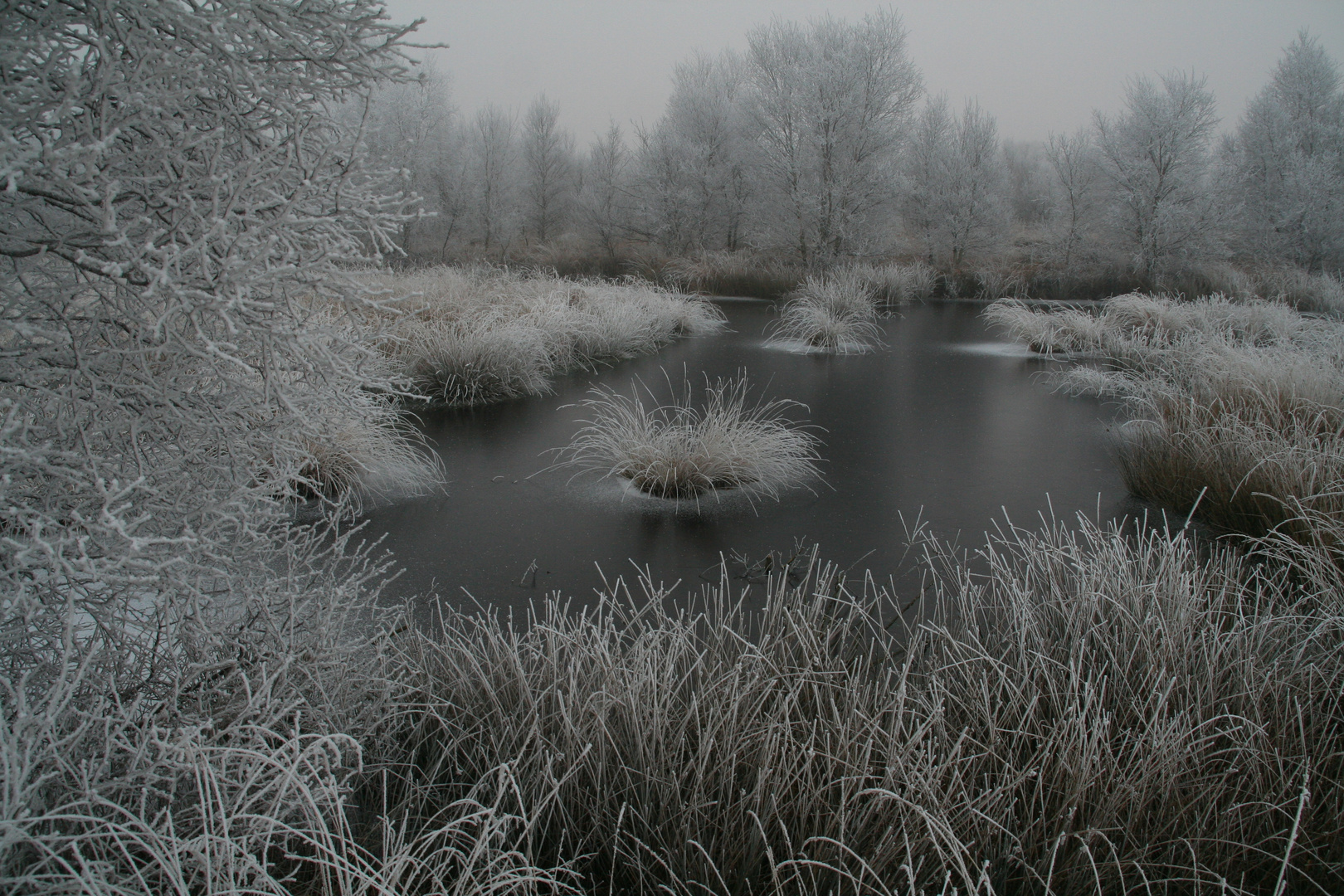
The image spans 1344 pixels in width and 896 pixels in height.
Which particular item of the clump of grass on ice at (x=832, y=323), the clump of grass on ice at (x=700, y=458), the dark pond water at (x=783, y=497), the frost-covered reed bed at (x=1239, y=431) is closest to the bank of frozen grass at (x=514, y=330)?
the dark pond water at (x=783, y=497)

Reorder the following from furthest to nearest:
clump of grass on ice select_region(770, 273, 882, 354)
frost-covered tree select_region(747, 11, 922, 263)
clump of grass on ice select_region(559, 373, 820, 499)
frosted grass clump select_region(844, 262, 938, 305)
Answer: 1. frost-covered tree select_region(747, 11, 922, 263)
2. frosted grass clump select_region(844, 262, 938, 305)
3. clump of grass on ice select_region(770, 273, 882, 354)
4. clump of grass on ice select_region(559, 373, 820, 499)

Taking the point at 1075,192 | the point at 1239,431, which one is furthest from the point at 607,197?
the point at 1239,431

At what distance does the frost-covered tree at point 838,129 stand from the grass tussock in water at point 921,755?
13.1 metres

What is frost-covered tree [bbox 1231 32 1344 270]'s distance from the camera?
39.0ft

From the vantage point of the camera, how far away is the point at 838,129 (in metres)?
13.6

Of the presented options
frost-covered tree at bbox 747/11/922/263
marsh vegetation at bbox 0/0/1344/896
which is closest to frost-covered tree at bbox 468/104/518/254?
frost-covered tree at bbox 747/11/922/263

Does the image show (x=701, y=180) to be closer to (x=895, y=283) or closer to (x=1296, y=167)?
(x=895, y=283)

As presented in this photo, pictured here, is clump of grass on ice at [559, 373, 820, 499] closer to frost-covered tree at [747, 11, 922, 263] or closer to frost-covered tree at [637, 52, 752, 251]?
frost-covered tree at [747, 11, 922, 263]

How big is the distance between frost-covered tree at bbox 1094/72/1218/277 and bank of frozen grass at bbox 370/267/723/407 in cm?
817

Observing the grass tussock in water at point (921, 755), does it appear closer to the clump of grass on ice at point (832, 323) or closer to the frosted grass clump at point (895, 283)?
the clump of grass on ice at point (832, 323)

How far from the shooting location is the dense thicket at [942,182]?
1252 cm

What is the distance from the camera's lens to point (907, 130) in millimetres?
13945

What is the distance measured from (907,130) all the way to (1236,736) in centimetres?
1445

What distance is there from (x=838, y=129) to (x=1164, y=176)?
215 inches
